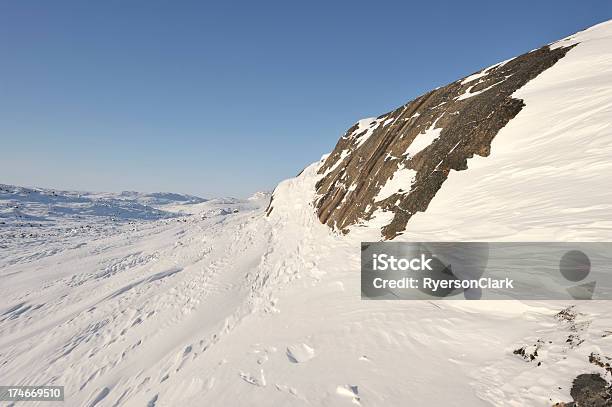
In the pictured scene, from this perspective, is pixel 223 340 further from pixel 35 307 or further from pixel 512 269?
pixel 35 307

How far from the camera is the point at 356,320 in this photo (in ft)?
22.6

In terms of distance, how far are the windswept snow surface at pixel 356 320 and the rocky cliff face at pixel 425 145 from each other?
787mm

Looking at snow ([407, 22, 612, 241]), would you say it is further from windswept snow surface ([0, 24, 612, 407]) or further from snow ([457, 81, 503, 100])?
snow ([457, 81, 503, 100])

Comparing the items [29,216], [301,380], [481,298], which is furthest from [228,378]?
[29,216]

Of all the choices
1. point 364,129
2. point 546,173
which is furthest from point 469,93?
point 364,129

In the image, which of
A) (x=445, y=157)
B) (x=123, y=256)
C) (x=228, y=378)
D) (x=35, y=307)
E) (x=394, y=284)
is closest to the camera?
(x=228, y=378)

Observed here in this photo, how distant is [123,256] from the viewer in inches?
1148

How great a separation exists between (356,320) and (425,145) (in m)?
11.1

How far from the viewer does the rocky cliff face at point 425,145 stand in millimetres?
12211

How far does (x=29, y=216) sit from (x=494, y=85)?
11719 centimetres

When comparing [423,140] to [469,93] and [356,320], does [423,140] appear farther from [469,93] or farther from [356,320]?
[356,320]

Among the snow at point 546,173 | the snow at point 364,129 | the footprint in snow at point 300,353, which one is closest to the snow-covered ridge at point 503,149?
the snow at point 546,173

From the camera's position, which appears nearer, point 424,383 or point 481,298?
point 424,383

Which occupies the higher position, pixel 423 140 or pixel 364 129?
pixel 364 129
